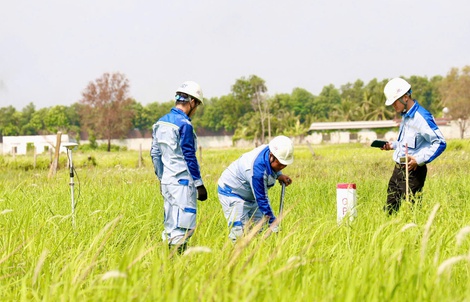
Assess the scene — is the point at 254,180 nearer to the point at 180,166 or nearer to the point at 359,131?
the point at 180,166

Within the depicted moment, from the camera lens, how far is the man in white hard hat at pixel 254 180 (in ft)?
16.6

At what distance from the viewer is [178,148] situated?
205 inches

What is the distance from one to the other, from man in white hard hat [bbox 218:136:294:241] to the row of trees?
56048 mm

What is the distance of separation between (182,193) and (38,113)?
98.7 m

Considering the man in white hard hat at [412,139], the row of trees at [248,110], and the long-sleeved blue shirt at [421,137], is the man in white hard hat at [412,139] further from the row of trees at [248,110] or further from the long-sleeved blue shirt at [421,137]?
the row of trees at [248,110]

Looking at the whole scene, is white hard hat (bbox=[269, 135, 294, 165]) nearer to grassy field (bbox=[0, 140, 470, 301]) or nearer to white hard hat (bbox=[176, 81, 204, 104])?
grassy field (bbox=[0, 140, 470, 301])

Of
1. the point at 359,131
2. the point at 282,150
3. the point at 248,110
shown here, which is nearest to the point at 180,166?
the point at 282,150

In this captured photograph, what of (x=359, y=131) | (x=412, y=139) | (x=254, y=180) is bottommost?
(x=254, y=180)

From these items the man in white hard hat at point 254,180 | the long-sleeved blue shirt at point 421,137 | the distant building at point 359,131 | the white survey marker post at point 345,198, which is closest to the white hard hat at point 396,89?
the long-sleeved blue shirt at point 421,137

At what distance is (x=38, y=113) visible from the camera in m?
98.6

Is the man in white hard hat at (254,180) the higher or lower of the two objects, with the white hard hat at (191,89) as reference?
lower

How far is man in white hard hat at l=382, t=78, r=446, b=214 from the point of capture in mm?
6148

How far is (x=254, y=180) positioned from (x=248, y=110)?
262ft

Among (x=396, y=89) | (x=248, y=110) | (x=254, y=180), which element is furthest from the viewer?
(x=248, y=110)
